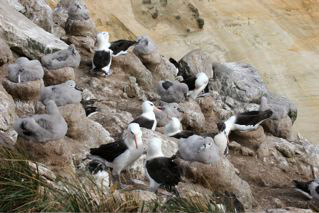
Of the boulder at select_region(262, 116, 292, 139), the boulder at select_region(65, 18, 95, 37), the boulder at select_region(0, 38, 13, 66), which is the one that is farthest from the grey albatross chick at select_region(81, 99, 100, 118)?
the boulder at select_region(262, 116, 292, 139)

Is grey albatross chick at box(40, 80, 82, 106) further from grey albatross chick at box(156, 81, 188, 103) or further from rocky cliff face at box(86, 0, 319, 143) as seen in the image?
rocky cliff face at box(86, 0, 319, 143)

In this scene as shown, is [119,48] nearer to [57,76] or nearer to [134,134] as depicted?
[57,76]

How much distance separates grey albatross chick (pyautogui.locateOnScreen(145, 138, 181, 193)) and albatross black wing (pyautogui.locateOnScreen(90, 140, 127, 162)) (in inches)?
15.6

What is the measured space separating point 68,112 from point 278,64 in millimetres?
22910

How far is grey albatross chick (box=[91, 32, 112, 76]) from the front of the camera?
15047 millimetres

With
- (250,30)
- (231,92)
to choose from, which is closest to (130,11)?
(250,30)

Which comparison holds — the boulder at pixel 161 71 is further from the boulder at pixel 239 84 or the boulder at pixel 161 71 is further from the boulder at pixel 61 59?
the boulder at pixel 61 59

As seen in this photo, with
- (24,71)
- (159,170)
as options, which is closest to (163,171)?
(159,170)

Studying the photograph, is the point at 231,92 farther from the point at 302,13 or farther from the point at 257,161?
the point at 302,13

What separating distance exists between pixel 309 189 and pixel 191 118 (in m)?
3.74

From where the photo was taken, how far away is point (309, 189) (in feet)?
38.1

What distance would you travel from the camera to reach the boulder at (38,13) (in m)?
16.9

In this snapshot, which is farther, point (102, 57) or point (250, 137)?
point (102, 57)

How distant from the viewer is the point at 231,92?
17312 millimetres
